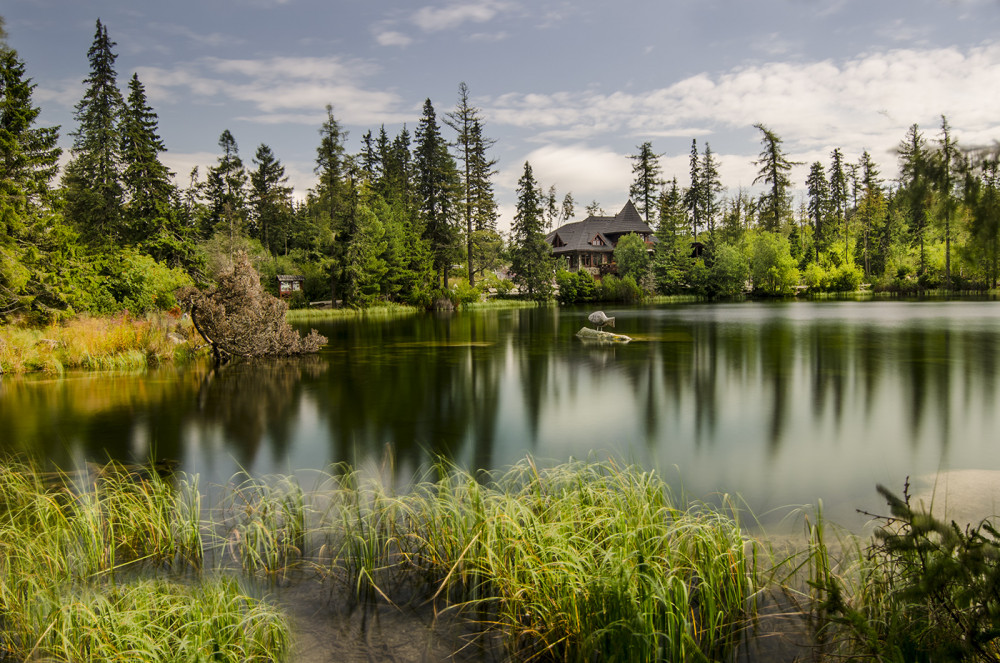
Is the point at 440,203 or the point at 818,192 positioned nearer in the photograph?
the point at 440,203

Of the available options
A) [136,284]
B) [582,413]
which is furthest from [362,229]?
[582,413]

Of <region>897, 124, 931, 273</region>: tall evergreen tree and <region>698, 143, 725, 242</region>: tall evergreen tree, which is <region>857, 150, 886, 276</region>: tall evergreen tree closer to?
<region>698, 143, 725, 242</region>: tall evergreen tree

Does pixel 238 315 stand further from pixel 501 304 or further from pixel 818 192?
pixel 818 192

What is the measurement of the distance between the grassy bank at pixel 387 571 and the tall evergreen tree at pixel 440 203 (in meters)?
48.1

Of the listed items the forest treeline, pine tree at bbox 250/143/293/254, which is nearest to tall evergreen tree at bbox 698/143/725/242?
the forest treeline

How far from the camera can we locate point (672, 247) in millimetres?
62031

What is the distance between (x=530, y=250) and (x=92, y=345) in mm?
44791

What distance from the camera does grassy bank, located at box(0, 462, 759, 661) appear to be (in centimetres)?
370

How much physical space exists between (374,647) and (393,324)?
33.0m

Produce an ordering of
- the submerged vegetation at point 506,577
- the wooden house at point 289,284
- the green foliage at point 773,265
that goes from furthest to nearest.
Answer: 1. the green foliage at point 773,265
2. the wooden house at point 289,284
3. the submerged vegetation at point 506,577

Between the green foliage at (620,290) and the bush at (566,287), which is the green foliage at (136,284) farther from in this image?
the green foliage at (620,290)

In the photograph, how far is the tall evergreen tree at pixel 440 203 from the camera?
54469 mm

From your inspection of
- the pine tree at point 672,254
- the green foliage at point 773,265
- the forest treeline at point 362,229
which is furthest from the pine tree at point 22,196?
the green foliage at point 773,265

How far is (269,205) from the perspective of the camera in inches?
2306
